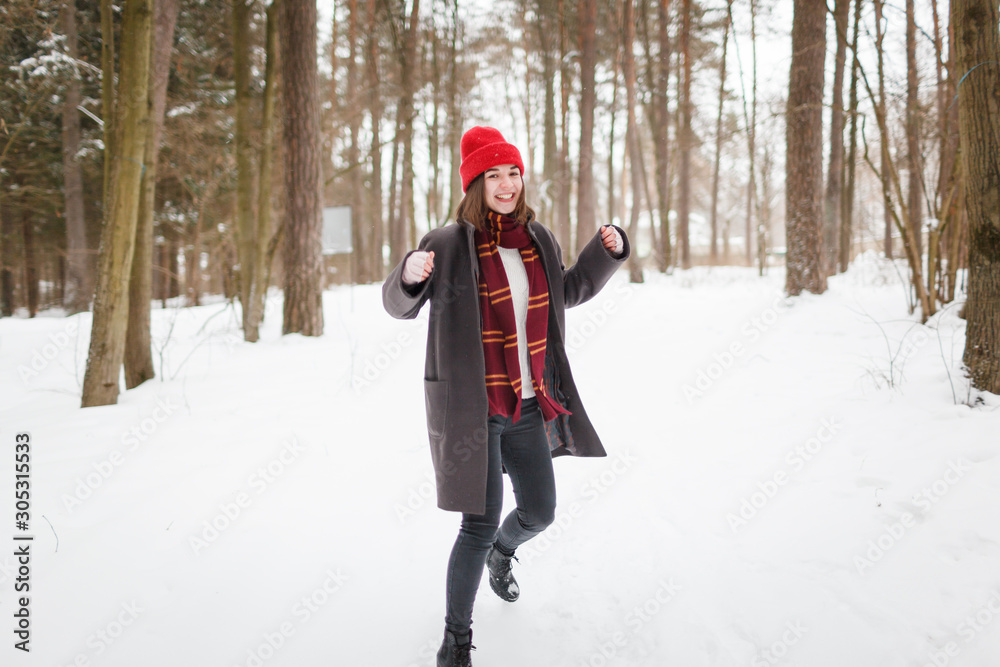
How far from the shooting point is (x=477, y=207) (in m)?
2.11

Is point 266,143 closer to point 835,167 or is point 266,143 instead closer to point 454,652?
point 454,652

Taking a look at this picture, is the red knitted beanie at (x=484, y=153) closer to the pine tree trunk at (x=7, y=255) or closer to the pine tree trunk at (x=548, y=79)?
the pine tree trunk at (x=548, y=79)

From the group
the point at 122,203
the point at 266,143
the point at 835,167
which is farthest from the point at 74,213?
the point at 835,167

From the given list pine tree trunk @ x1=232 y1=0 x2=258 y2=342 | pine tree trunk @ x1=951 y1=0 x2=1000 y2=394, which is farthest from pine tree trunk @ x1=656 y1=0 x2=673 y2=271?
pine tree trunk @ x1=951 y1=0 x2=1000 y2=394

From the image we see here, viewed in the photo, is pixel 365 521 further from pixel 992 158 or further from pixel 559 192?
pixel 559 192

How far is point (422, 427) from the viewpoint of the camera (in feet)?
14.5

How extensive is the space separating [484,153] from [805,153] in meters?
7.40

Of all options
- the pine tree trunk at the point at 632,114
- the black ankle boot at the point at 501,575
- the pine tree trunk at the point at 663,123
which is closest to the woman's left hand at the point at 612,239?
the black ankle boot at the point at 501,575

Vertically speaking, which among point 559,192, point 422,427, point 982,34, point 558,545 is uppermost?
point 559,192

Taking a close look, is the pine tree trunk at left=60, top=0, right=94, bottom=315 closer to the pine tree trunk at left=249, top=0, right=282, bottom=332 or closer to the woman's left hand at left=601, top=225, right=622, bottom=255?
the pine tree trunk at left=249, top=0, right=282, bottom=332

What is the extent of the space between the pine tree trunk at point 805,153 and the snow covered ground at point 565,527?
107 inches

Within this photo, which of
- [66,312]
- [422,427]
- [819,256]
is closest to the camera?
[422,427]

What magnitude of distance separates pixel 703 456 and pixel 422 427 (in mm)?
2132

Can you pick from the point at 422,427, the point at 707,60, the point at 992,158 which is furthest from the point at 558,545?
the point at 707,60
